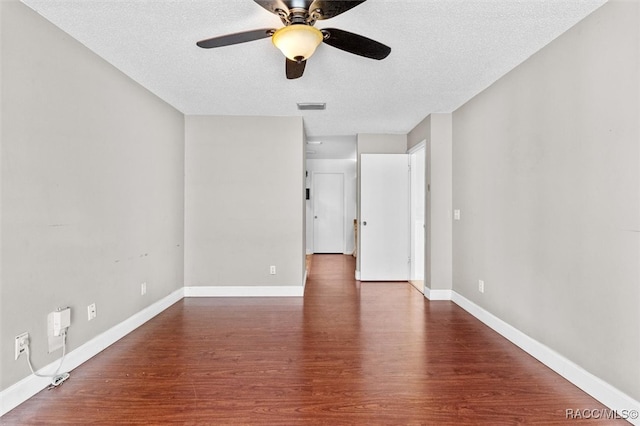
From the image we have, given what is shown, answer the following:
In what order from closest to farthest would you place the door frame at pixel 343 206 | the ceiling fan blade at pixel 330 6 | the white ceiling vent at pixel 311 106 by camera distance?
1. the ceiling fan blade at pixel 330 6
2. the white ceiling vent at pixel 311 106
3. the door frame at pixel 343 206

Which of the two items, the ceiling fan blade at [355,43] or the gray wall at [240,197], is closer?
the ceiling fan blade at [355,43]

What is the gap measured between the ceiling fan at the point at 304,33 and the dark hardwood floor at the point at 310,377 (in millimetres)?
2052

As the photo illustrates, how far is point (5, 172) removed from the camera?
174 cm

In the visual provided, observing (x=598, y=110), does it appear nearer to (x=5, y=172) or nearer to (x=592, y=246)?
(x=592, y=246)

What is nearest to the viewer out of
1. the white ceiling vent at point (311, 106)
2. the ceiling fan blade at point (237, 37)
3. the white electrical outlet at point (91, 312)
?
the ceiling fan blade at point (237, 37)

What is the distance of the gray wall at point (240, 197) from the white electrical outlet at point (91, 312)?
5.12 feet

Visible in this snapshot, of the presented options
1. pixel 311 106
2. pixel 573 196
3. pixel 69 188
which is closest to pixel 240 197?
pixel 311 106

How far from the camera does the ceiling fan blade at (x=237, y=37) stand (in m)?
1.77

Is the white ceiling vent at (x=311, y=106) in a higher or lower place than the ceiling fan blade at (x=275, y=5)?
higher

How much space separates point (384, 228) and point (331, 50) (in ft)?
9.95

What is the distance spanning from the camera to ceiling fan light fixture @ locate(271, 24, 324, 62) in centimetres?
167

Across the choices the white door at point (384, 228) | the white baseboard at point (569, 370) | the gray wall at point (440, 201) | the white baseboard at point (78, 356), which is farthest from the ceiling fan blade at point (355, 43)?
the white door at point (384, 228)

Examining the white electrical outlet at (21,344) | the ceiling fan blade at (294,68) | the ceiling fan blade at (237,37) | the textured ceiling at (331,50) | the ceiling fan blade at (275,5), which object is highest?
the textured ceiling at (331,50)

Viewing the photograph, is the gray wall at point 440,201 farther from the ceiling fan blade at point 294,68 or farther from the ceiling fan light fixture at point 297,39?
the ceiling fan light fixture at point 297,39
